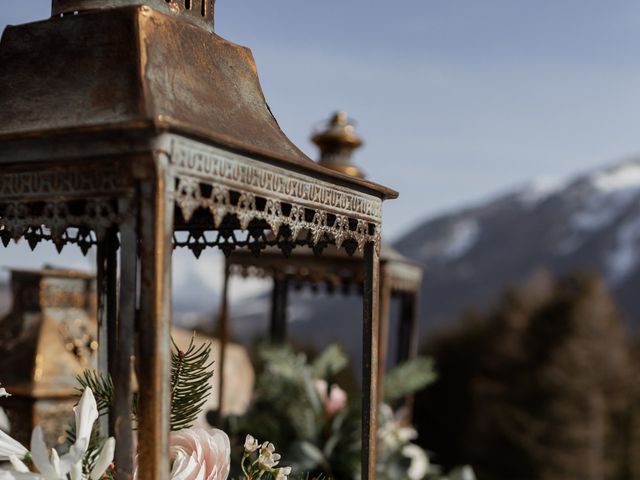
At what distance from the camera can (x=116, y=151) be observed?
5.85ft

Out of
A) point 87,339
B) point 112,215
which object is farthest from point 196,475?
point 87,339

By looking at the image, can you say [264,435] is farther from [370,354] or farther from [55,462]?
[55,462]

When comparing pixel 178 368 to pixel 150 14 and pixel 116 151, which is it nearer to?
pixel 116 151

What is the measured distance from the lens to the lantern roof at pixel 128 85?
1838mm

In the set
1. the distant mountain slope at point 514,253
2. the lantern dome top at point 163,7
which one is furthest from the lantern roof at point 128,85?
the distant mountain slope at point 514,253

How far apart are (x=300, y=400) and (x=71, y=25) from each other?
10.9ft

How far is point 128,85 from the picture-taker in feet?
6.33

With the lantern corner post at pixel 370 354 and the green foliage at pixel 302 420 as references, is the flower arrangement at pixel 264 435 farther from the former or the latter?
the lantern corner post at pixel 370 354

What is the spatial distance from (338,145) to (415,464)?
238 centimetres

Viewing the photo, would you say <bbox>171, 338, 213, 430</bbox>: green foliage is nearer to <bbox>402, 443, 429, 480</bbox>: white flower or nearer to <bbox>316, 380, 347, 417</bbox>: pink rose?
<bbox>402, 443, 429, 480</bbox>: white flower

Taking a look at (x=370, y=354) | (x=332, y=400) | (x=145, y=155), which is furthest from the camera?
(x=332, y=400)

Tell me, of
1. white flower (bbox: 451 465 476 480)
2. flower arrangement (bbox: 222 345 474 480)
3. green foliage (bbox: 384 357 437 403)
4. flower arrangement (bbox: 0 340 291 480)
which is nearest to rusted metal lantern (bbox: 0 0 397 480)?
flower arrangement (bbox: 0 340 291 480)

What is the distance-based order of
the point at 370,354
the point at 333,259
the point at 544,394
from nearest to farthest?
1. the point at 370,354
2. the point at 333,259
3. the point at 544,394

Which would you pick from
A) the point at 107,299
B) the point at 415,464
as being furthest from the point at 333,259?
the point at 107,299
